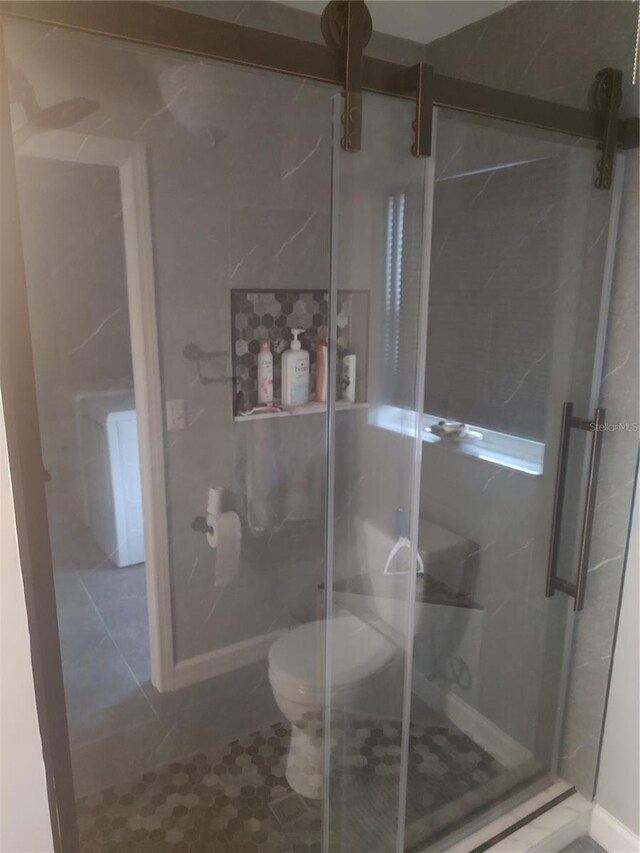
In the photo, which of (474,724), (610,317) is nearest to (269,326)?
(610,317)

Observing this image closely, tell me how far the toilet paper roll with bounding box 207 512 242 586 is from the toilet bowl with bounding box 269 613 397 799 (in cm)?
30

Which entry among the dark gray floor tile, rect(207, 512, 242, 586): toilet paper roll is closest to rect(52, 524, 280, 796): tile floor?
the dark gray floor tile

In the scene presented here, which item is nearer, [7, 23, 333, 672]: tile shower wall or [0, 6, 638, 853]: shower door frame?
[0, 6, 638, 853]: shower door frame

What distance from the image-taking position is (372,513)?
1837 millimetres

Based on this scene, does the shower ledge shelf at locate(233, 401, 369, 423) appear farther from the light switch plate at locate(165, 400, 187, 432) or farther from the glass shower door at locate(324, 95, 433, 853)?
the glass shower door at locate(324, 95, 433, 853)

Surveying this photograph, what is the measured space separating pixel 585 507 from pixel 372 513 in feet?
2.03

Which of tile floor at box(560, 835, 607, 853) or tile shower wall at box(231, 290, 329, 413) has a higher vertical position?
tile shower wall at box(231, 290, 329, 413)

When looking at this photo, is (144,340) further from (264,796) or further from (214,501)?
(264,796)

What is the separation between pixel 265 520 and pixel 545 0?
1910 mm

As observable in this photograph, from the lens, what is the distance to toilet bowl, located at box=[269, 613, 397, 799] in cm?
180

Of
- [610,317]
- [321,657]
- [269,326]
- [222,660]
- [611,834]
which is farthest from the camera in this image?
[222,660]

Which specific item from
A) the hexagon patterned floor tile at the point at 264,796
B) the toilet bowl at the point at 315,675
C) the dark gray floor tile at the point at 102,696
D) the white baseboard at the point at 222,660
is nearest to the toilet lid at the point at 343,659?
the toilet bowl at the point at 315,675

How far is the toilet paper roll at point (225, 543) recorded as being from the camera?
2.17m

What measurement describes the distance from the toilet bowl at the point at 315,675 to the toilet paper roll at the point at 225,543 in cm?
30
